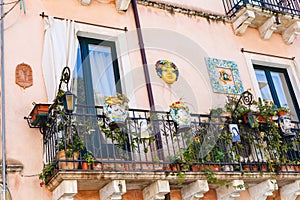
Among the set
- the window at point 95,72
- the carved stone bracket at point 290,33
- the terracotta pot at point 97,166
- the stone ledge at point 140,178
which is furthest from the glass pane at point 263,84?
the terracotta pot at point 97,166

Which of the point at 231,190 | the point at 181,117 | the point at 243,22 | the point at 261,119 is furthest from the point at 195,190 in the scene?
the point at 243,22

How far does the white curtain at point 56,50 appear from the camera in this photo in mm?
8242

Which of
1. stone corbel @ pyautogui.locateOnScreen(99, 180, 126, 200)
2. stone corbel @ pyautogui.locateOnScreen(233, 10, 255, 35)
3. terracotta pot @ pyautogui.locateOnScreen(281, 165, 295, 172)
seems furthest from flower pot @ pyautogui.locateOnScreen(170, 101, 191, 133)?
stone corbel @ pyautogui.locateOnScreen(233, 10, 255, 35)

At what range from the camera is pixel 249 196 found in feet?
29.7

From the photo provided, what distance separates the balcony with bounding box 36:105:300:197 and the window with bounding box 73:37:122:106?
43 cm

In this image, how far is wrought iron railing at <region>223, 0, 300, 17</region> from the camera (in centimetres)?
1138

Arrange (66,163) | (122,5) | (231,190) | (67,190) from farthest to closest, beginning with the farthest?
(122,5) < (231,190) < (66,163) < (67,190)

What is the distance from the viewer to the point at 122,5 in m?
9.90

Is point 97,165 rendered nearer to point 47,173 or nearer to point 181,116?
point 47,173

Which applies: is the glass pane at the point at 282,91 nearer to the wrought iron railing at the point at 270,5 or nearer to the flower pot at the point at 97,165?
the wrought iron railing at the point at 270,5

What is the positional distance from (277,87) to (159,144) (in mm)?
4719

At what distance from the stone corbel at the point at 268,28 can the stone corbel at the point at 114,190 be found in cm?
642

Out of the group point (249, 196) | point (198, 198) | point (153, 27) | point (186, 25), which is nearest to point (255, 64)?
point (186, 25)

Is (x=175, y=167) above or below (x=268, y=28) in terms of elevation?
below
